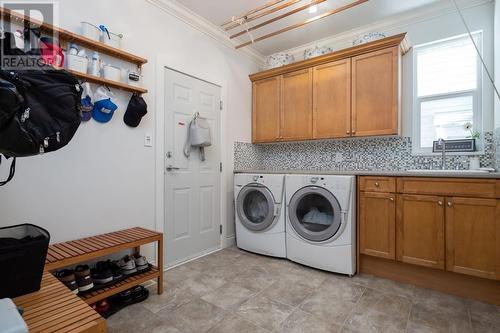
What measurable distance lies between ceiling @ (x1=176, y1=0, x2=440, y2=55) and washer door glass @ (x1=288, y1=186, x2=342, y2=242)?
1.87m

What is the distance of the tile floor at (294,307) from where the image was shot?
161 centimetres

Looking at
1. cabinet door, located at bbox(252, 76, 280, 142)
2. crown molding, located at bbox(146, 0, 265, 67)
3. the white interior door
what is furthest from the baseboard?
crown molding, located at bbox(146, 0, 265, 67)

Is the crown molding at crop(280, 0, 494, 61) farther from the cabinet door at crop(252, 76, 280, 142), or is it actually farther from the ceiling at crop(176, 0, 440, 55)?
the cabinet door at crop(252, 76, 280, 142)

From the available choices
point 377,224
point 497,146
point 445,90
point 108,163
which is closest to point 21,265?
point 108,163

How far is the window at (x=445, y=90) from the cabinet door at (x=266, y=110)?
1550 millimetres

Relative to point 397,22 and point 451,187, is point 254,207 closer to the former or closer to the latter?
point 451,187

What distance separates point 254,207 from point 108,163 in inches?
64.7

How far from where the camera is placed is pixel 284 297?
196cm

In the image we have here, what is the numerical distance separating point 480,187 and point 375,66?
1.43 metres

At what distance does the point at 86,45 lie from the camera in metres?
1.88

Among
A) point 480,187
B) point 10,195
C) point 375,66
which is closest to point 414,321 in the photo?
point 480,187

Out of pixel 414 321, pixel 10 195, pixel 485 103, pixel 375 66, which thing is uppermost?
pixel 375 66

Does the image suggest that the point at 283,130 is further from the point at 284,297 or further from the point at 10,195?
the point at 10,195

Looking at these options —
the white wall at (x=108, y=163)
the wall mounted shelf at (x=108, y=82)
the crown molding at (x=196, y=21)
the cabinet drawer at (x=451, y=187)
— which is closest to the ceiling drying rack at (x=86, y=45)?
the wall mounted shelf at (x=108, y=82)
